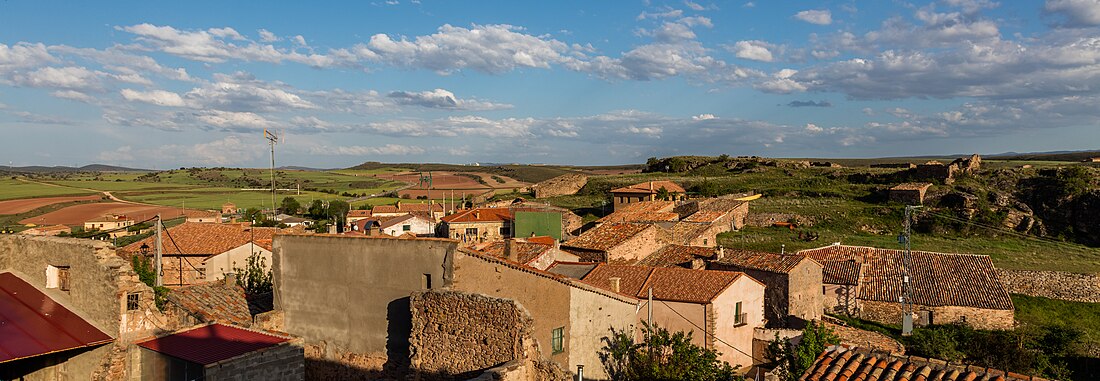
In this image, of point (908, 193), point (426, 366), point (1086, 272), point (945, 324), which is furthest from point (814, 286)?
point (908, 193)

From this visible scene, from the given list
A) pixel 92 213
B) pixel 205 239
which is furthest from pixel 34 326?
pixel 92 213

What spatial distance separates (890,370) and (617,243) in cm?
1967

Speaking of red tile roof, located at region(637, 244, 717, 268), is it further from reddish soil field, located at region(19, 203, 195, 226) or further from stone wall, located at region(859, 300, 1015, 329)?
A: reddish soil field, located at region(19, 203, 195, 226)

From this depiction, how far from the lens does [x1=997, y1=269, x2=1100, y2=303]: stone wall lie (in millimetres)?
31328

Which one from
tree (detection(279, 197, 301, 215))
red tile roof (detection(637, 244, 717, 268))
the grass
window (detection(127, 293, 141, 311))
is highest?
window (detection(127, 293, 141, 311))

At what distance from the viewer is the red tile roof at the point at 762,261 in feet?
85.5

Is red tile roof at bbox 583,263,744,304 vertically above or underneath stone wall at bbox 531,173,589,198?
underneath

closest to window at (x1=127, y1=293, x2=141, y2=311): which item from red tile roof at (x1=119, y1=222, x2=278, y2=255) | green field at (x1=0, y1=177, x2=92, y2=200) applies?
red tile roof at (x1=119, y1=222, x2=278, y2=255)

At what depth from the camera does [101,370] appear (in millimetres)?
13844

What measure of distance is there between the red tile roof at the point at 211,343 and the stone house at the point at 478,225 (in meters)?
31.1

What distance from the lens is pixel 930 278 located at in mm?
29188

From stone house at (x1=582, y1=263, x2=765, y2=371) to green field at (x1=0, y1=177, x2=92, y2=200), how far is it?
3282 inches

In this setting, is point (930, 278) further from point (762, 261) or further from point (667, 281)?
point (667, 281)

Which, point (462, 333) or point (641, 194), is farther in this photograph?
point (641, 194)
